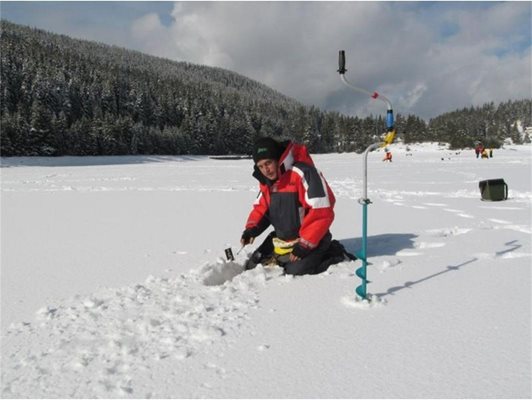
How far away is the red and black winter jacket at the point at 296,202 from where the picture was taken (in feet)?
13.1

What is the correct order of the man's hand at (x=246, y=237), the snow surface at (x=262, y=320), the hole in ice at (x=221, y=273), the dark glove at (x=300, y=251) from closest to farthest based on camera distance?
the snow surface at (x=262, y=320), the dark glove at (x=300, y=251), the hole in ice at (x=221, y=273), the man's hand at (x=246, y=237)

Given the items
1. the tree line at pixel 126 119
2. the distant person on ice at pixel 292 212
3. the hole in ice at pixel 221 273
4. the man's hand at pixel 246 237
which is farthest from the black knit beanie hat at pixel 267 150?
the tree line at pixel 126 119

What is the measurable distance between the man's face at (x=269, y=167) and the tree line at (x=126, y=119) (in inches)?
1980

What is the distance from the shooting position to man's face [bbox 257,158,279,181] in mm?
4164

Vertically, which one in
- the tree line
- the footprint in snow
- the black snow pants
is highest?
the tree line

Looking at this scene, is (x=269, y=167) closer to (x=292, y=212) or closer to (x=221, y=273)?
(x=292, y=212)

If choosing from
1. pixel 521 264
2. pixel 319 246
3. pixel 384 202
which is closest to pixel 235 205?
pixel 384 202

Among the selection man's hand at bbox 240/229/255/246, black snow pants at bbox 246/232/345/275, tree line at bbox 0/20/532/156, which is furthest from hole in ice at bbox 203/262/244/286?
tree line at bbox 0/20/532/156

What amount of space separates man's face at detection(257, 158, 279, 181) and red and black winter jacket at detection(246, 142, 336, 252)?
0.06 m

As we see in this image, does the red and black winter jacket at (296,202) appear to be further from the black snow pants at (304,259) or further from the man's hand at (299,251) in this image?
the black snow pants at (304,259)

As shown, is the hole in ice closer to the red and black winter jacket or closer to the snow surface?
the snow surface

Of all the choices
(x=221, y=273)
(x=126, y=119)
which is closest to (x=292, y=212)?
(x=221, y=273)

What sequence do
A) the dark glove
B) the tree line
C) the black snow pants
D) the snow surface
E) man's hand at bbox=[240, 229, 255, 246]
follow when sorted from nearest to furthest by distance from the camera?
the snow surface
the dark glove
the black snow pants
man's hand at bbox=[240, 229, 255, 246]
the tree line

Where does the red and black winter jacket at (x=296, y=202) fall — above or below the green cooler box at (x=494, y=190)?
above
